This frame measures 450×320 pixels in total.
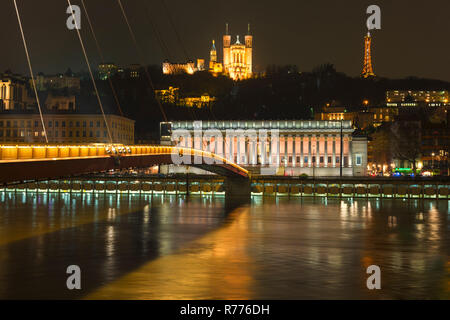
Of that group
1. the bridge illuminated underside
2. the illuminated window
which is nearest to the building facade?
the illuminated window

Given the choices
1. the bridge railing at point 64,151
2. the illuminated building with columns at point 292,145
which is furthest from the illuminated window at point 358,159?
the bridge railing at point 64,151

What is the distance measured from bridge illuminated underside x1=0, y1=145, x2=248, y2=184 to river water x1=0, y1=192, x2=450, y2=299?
434 centimetres

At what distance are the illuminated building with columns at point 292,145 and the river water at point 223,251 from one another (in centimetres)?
7953

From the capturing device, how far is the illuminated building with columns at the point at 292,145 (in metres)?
151

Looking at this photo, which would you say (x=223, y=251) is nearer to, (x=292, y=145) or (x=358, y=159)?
(x=292, y=145)

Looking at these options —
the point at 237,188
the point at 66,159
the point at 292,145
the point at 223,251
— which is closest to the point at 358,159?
the point at 292,145

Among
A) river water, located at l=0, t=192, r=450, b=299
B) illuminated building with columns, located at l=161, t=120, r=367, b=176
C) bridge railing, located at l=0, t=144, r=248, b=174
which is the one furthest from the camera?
illuminated building with columns, located at l=161, t=120, r=367, b=176

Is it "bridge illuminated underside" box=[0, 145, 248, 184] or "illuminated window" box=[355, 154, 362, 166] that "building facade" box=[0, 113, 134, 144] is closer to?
"illuminated window" box=[355, 154, 362, 166]

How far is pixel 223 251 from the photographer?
130ft

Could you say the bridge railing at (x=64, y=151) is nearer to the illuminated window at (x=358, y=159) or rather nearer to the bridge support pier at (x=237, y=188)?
the bridge support pier at (x=237, y=188)

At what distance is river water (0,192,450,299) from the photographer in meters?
28.6

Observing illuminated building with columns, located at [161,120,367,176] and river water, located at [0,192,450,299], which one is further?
illuminated building with columns, located at [161,120,367,176]

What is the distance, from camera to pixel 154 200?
80938mm
